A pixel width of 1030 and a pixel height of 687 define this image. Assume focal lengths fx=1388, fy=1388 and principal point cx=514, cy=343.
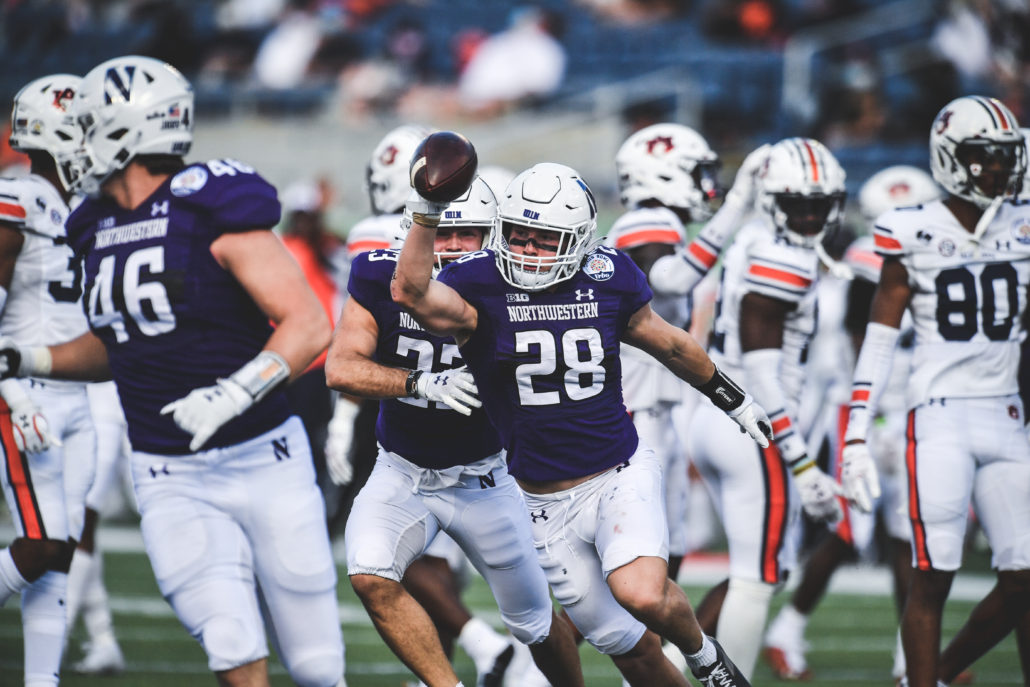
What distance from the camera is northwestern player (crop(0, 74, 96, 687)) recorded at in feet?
15.8

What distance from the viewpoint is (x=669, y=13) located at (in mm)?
14000

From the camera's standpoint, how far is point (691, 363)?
4492 millimetres

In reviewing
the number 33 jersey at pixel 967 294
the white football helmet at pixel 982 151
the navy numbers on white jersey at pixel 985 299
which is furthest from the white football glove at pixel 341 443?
the white football helmet at pixel 982 151

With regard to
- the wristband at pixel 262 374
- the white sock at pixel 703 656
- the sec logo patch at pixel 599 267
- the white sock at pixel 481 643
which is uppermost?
the sec logo patch at pixel 599 267

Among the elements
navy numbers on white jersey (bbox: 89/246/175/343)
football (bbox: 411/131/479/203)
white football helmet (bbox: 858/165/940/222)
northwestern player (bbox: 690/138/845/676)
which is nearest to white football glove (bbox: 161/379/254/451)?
navy numbers on white jersey (bbox: 89/246/175/343)

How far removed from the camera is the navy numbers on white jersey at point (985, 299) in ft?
16.4

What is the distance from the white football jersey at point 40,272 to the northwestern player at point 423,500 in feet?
3.75

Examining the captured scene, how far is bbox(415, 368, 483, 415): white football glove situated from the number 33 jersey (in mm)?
1849

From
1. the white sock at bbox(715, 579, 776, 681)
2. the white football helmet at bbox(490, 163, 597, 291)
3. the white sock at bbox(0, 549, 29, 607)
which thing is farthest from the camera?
the white sock at bbox(715, 579, 776, 681)

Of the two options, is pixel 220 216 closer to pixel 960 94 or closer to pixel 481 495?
pixel 481 495

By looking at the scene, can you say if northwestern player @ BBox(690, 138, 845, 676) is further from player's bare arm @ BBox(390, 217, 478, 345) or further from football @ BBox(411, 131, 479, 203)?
football @ BBox(411, 131, 479, 203)

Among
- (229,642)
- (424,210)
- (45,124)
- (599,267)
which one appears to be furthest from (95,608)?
(424,210)

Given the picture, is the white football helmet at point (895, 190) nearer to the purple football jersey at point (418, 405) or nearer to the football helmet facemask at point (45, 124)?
the purple football jersey at point (418, 405)

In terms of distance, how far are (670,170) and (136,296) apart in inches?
105
